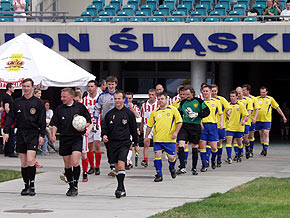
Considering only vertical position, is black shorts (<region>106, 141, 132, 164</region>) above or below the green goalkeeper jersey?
below

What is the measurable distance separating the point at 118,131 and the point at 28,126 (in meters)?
1.49

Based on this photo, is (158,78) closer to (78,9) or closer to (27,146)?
(78,9)

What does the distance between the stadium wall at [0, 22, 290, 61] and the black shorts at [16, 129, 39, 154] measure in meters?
16.0

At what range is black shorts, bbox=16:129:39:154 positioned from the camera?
1241 centimetres

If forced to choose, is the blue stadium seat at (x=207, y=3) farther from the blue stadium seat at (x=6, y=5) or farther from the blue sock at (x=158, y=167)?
the blue sock at (x=158, y=167)

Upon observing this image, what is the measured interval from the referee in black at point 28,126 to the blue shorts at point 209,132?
5238 mm

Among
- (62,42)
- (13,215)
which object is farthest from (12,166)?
(62,42)

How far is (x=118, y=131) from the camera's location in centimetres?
1256

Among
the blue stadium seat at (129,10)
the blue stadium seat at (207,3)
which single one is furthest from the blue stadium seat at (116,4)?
the blue stadium seat at (207,3)

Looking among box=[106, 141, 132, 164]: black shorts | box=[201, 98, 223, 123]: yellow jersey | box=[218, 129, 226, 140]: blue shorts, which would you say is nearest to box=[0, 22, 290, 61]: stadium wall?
box=[218, 129, 226, 140]: blue shorts

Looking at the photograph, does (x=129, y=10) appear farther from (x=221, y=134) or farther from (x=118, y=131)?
(x=118, y=131)

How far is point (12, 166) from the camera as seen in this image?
58.8 feet

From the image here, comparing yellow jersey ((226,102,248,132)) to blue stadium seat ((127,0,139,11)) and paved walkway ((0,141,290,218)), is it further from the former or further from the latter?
blue stadium seat ((127,0,139,11))

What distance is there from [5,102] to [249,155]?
6.87 metres
